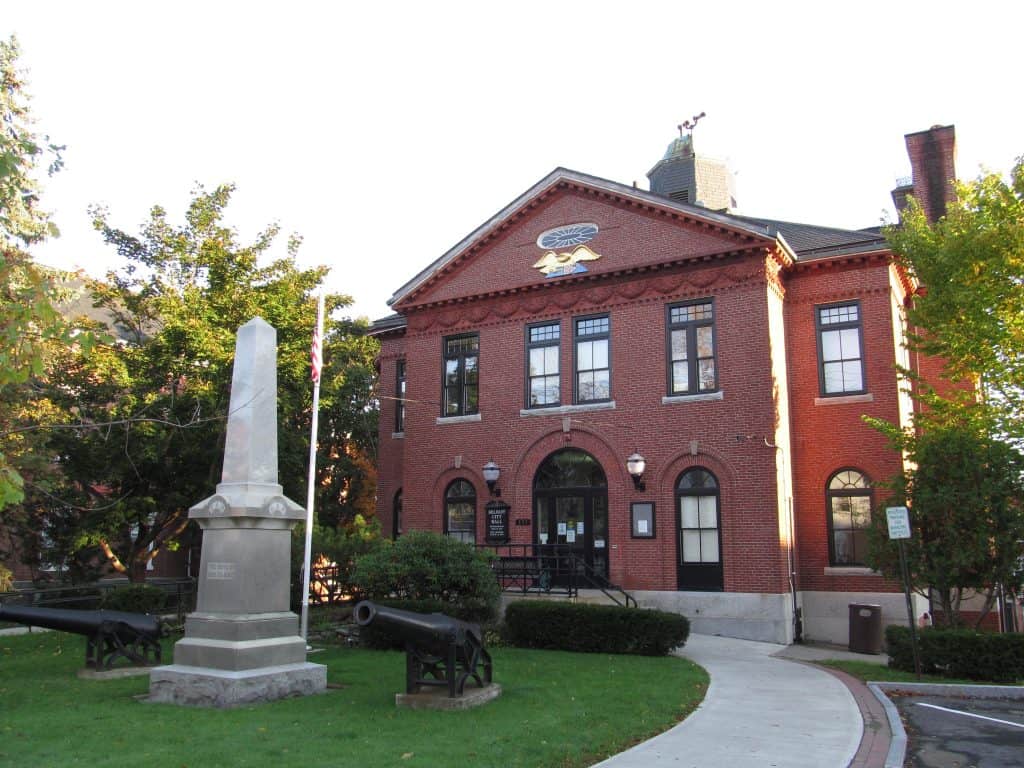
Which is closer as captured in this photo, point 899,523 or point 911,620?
point 911,620

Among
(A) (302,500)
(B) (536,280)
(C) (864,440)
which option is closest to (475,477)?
(B) (536,280)

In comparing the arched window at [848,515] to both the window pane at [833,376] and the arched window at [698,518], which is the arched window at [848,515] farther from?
the arched window at [698,518]

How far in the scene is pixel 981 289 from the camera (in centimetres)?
1722

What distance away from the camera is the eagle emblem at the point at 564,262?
74.8 ft

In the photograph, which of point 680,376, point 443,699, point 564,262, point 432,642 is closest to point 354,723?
point 443,699

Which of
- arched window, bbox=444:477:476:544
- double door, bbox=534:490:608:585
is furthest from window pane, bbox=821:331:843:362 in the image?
arched window, bbox=444:477:476:544

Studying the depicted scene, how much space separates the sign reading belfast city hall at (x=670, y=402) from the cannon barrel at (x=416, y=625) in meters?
10.3

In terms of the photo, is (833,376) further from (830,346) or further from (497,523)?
(497,523)

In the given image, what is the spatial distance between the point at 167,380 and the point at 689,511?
14.2 metres

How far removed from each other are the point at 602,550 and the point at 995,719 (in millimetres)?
11384

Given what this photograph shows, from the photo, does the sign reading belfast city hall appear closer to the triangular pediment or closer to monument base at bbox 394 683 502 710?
the triangular pediment

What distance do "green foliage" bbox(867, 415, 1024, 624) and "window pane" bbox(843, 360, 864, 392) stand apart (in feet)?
16.6

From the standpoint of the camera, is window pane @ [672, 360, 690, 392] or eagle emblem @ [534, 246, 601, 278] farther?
eagle emblem @ [534, 246, 601, 278]

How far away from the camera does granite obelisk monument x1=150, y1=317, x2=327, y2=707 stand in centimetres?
1096
